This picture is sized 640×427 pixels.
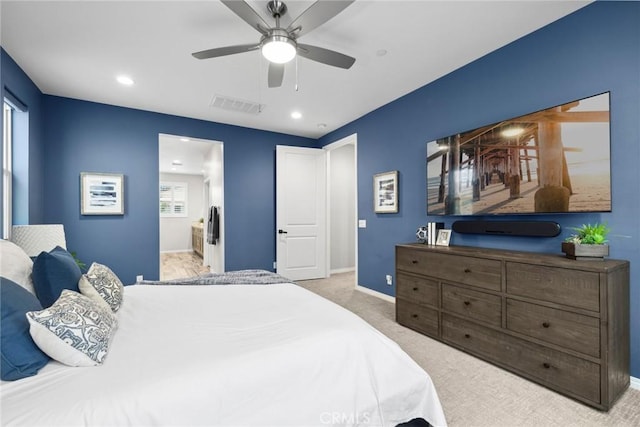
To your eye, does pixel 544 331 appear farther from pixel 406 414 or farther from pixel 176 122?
pixel 176 122

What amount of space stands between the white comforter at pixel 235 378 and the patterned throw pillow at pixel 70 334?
5 centimetres

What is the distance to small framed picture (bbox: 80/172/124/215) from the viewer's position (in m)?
3.69

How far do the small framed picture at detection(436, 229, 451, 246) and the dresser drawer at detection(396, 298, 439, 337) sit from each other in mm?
677

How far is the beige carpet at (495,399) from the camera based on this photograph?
163cm

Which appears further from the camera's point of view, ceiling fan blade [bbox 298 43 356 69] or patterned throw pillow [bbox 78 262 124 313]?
ceiling fan blade [bbox 298 43 356 69]

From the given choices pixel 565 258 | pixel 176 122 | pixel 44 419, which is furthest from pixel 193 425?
pixel 176 122

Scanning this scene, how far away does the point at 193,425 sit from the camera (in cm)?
95

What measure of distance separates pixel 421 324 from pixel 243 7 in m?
2.96

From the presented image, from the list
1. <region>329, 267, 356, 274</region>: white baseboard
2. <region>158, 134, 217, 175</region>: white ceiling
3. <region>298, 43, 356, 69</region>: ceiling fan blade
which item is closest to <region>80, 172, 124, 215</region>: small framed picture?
<region>158, 134, 217, 175</region>: white ceiling

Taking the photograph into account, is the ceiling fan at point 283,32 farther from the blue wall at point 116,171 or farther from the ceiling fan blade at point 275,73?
the blue wall at point 116,171

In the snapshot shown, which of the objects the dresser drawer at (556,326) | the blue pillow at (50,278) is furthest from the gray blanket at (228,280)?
the dresser drawer at (556,326)

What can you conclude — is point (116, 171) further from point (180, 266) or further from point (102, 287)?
point (180, 266)

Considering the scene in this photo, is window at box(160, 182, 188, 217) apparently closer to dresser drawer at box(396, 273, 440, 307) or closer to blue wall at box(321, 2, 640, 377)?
blue wall at box(321, 2, 640, 377)

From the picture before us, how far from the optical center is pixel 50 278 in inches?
54.6
